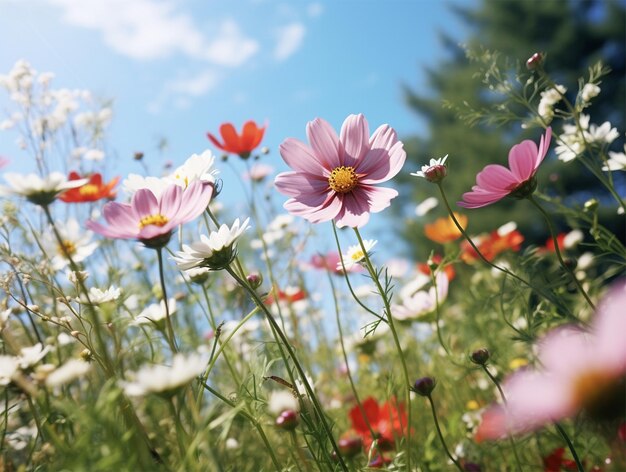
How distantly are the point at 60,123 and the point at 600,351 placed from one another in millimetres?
1719

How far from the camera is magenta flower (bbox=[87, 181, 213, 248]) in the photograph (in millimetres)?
577

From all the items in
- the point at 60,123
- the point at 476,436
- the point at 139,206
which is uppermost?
the point at 60,123

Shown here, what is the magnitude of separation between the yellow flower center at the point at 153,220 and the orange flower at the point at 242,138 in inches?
25.2

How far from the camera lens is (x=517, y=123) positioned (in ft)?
26.9

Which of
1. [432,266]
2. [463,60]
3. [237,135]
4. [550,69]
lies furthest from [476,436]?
[463,60]

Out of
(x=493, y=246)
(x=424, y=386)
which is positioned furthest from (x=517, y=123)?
(x=424, y=386)

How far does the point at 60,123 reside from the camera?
1739 mm

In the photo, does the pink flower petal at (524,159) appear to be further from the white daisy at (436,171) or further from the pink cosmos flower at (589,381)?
the pink cosmos flower at (589,381)

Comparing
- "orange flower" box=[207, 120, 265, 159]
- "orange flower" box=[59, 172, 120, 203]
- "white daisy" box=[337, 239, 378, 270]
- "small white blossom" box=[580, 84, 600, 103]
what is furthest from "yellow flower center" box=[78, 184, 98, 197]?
"small white blossom" box=[580, 84, 600, 103]

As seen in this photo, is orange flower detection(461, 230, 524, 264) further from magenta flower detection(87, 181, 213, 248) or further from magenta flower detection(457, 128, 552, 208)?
magenta flower detection(87, 181, 213, 248)

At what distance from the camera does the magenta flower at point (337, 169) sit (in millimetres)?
784

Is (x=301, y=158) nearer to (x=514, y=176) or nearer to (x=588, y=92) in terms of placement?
(x=514, y=176)

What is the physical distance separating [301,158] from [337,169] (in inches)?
2.2

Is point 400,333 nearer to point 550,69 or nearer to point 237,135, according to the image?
point 237,135
